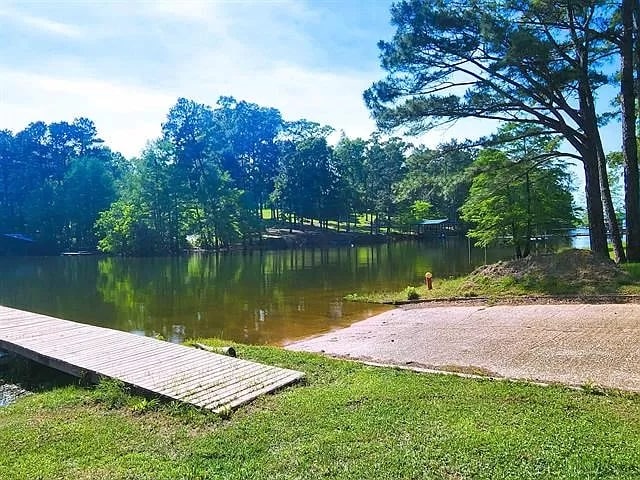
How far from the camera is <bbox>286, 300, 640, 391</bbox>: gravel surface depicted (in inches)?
264

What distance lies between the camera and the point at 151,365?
6941 millimetres

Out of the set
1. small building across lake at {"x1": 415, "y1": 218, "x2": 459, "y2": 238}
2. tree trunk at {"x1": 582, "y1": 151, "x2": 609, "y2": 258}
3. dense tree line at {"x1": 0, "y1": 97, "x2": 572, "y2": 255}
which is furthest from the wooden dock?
small building across lake at {"x1": 415, "y1": 218, "x2": 459, "y2": 238}

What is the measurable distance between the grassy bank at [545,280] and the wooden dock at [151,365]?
30.8 ft

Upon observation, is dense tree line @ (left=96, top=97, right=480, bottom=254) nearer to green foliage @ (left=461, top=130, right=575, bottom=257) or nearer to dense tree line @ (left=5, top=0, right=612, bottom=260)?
dense tree line @ (left=5, top=0, right=612, bottom=260)

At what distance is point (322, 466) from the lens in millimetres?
3775

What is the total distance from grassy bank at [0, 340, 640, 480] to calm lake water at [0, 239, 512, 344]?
636 cm

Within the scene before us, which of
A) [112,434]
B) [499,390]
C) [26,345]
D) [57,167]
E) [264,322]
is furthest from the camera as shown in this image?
[57,167]

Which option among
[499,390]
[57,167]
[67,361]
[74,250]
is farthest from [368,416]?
[57,167]

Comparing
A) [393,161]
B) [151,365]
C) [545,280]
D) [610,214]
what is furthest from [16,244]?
[610,214]

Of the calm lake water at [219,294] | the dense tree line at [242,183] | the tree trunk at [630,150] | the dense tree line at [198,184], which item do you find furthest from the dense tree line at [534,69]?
the dense tree line at [198,184]

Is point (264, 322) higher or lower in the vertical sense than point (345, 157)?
lower

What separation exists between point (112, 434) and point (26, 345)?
4642 mm

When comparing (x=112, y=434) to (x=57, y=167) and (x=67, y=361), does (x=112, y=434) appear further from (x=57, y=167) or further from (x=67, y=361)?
(x=57, y=167)

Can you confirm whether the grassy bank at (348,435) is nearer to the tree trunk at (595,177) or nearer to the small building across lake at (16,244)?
the tree trunk at (595,177)
